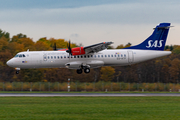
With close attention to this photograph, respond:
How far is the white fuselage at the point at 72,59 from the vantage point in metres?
36.3

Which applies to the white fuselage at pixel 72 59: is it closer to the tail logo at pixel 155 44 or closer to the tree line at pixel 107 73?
the tail logo at pixel 155 44

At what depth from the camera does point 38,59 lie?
36188mm

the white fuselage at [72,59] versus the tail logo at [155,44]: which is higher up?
the tail logo at [155,44]

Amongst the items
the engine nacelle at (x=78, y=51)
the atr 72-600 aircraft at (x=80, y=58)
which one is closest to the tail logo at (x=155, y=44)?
the atr 72-600 aircraft at (x=80, y=58)

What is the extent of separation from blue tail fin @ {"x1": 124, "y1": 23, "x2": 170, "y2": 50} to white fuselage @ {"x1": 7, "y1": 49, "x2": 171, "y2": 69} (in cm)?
160

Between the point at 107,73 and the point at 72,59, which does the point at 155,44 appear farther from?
the point at 107,73

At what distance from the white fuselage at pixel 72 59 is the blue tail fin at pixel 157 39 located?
1.60 meters

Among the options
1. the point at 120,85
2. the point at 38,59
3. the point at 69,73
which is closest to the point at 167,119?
the point at 38,59

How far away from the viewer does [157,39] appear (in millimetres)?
39344

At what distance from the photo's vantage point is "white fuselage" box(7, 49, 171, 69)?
119 feet

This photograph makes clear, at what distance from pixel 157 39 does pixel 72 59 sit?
1271cm

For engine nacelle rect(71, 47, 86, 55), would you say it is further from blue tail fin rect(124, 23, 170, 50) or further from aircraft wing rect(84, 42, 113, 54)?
blue tail fin rect(124, 23, 170, 50)

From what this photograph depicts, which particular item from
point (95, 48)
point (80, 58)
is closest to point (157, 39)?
point (95, 48)

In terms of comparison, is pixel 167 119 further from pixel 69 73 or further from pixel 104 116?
pixel 69 73
